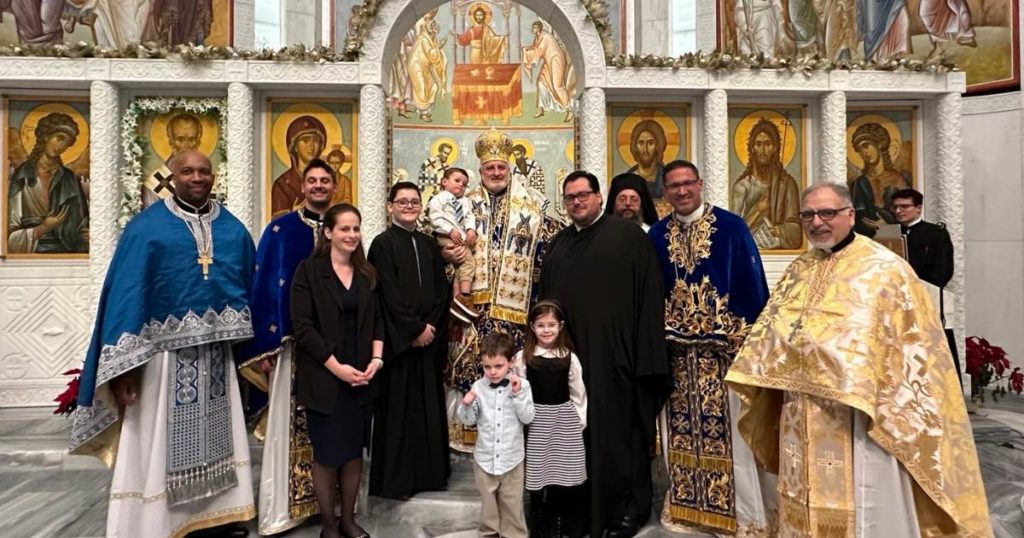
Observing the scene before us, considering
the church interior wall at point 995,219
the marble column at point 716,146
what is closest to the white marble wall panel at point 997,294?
the church interior wall at point 995,219

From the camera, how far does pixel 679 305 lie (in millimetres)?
3693

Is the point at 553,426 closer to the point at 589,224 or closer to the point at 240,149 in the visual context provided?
the point at 589,224

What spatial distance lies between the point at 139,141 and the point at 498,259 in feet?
15.2

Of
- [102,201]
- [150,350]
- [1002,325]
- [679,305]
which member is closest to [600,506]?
[679,305]

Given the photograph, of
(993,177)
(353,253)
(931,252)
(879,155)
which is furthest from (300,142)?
(993,177)

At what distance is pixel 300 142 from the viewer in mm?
6656

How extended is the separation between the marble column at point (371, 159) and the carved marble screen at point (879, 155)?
5423 millimetres

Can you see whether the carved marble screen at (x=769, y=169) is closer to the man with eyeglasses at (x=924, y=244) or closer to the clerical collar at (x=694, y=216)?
the man with eyeglasses at (x=924, y=244)

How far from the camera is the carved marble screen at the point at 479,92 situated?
1278 cm

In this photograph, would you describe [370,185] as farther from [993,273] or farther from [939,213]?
[993,273]

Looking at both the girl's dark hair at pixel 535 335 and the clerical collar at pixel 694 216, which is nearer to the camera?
the girl's dark hair at pixel 535 335

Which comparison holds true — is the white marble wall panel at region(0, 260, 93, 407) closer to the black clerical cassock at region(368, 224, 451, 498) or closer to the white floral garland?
the white floral garland

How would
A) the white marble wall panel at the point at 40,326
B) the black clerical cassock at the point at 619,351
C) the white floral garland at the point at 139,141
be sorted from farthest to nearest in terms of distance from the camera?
the white marble wall panel at the point at 40,326 < the white floral garland at the point at 139,141 < the black clerical cassock at the point at 619,351

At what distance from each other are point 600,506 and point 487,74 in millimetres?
11895
